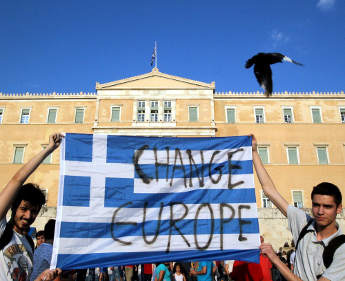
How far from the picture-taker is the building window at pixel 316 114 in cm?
2683

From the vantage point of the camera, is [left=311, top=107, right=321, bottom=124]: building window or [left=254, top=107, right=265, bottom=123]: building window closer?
[left=311, top=107, right=321, bottom=124]: building window

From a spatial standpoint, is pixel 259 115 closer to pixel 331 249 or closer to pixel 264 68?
pixel 264 68

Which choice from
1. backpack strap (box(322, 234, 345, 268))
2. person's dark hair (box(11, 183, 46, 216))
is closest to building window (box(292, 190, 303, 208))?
backpack strap (box(322, 234, 345, 268))

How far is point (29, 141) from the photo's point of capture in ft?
86.6

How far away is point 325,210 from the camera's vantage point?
221 cm

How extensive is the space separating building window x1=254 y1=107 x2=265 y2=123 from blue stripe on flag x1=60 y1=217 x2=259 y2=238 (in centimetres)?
2451

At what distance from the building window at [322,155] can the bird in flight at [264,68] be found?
2524 cm

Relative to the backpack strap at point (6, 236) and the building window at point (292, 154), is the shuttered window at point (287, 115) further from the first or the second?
the backpack strap at point (6, 236)

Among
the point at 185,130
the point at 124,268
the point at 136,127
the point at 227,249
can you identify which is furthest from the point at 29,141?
the point at 227,249

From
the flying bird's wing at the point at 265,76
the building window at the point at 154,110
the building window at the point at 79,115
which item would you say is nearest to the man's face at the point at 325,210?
the flying bird's wing at the point at 265,76

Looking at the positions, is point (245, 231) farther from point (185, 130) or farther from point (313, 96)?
point (313, 96)

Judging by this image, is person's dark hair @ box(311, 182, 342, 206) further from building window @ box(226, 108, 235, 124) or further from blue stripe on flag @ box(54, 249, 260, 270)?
building window @ box(226, 108, 235, 124)

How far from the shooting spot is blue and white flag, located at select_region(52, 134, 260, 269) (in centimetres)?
309

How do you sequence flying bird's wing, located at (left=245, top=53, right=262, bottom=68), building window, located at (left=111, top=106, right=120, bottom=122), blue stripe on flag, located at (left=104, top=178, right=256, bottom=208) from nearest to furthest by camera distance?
flying bird's wing, located at (left=245, top=53, right=262, bottom=68)
blue stripe on flag, located at (left=104, top=178, right=256, bottom=208)
building window, located at (left=111, top=106, right=120, bottom=122)
